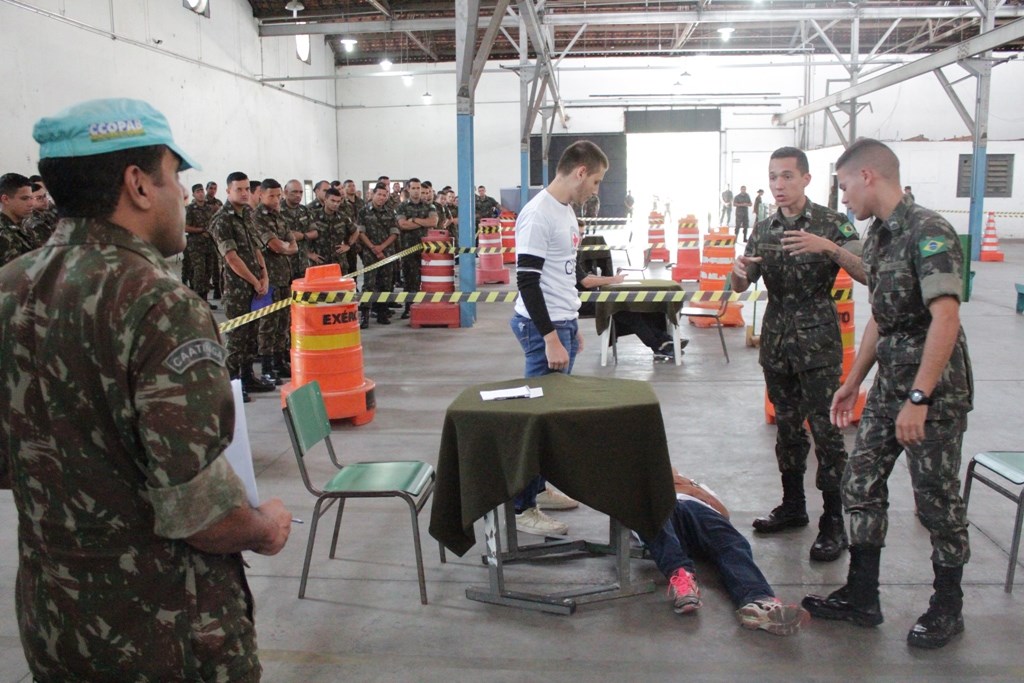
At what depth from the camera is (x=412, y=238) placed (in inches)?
505

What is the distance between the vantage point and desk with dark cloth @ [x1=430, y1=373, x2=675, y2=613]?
3166 mm

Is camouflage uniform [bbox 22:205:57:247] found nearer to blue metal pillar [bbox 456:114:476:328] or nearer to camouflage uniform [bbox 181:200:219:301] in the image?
blue metal pillar [bbox 456:114:476:328]

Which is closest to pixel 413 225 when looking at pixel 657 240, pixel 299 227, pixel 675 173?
pixel 299 227

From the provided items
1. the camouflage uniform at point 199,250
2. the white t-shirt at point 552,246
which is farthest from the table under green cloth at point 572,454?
the camouflage uniform at point 199,250

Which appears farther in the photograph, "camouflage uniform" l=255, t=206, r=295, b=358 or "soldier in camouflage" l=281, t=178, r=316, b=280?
"soldier in camouflage" l=281, t=178, r=316, b=280

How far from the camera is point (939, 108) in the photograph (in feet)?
91.1

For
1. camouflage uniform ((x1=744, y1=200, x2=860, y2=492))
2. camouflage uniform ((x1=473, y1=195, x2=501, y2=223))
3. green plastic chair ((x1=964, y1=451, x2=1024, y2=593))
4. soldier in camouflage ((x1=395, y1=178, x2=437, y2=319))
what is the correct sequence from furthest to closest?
1. camouflage uniform ((x1=473, y1=195, x2=501, y2=223))
2. soldier in camouflage ((x1=395, y1=178, x2=437, y2=319))
3. camouflage uniform ((x1=744, y1=200, x2=860, y2=492))
4. green plastic chair ((x1=964, y1=451, x2=1024, y2=593))

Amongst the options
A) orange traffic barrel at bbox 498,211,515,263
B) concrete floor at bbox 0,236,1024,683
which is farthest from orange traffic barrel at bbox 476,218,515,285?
concrete floor at bbox 0,236,1024,683

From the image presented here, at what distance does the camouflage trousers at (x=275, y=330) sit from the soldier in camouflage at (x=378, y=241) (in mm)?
3262

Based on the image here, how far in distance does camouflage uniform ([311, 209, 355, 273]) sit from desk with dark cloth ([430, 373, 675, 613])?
26.3ft

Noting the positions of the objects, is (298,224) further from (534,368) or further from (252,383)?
(534,368)

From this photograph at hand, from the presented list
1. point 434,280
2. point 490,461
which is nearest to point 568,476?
point 490,461

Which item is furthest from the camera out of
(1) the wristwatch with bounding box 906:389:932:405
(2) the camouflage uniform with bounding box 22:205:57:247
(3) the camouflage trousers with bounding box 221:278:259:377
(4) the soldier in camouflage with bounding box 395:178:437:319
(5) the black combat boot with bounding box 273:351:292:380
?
(4) the soldier in camouflage with bounding box 395:178:437:319

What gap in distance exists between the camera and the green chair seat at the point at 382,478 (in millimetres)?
3516
